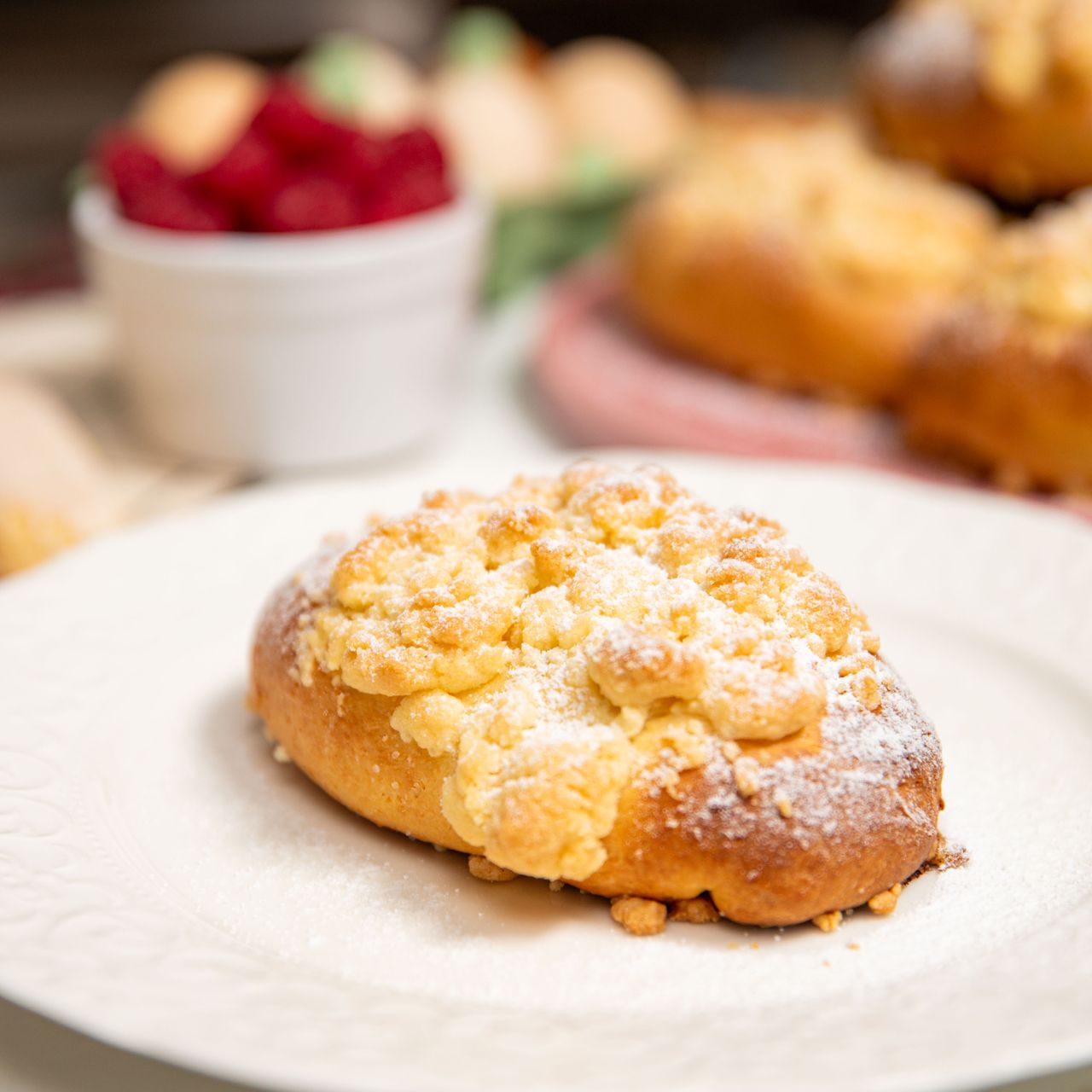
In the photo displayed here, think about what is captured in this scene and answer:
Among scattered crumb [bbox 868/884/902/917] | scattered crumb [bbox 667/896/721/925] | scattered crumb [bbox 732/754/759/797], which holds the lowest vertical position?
scattered crumb [bbox 667/896/721/925]

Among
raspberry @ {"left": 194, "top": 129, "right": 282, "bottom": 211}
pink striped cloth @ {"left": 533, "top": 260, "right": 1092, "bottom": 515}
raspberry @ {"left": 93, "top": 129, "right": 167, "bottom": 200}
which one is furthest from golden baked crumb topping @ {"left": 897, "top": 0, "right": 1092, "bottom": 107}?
raspberry @ {"left": 93, "top": 129, "right": 167, "bottom": 200}

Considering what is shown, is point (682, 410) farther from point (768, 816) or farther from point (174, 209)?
point (768, 816)

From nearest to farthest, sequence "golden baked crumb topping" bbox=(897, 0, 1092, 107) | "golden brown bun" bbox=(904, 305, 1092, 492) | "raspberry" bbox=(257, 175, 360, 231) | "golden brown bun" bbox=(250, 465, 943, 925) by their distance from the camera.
→ 1. "golden brown bun" bbox=(250, 465, 943, 925)
2. "golden brown bun" bbox=(904, 305, 1092, 492)
3. "raspberry" bbox=(257, 175, 360, 231)
4. "golden baked crumb topping" bbox=(897, 0, 1092, 107)

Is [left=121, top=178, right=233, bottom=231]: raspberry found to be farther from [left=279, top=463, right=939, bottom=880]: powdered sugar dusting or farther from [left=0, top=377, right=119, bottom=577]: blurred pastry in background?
[left=279, top=463, right=939, bottom=880]: powdered sugar dusting

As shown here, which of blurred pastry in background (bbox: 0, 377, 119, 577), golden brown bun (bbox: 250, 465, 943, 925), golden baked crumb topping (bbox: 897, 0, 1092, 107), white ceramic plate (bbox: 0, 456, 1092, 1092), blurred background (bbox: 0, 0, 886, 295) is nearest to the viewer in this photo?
white ceramic plate (bbox: 0, 456, 1092, 1092)

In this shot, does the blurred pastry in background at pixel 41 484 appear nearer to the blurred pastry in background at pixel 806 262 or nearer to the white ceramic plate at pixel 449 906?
the white ceramic plate at pixel 449 906

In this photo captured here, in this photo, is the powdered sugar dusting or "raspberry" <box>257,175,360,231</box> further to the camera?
"raspberry" <box>257,175,360,231</box>
